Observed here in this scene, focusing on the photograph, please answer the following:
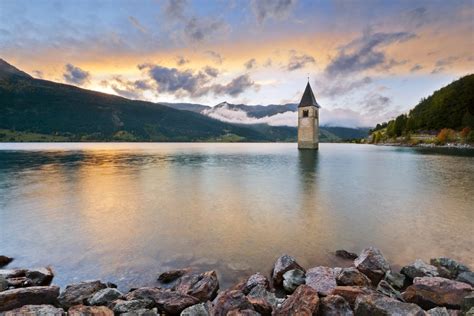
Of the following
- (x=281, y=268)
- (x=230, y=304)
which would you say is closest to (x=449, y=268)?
(x=281, y=268)

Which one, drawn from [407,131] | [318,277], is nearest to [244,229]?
[318,277]

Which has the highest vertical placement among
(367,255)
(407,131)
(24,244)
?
(407,131)

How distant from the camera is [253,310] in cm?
605

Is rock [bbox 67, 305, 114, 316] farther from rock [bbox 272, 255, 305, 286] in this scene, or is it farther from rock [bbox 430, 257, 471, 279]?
rock [bbox 430, 257, 471, 279]

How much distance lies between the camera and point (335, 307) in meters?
6.05

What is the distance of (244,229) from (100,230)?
7578mm

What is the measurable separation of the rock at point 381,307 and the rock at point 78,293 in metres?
6.89

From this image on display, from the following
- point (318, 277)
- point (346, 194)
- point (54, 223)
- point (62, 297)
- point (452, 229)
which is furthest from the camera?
point (346, 194)

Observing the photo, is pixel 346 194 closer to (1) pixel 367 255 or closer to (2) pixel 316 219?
(2) pixel 316 219

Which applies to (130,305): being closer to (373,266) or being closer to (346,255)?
(373,266)

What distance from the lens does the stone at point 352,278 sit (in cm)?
757

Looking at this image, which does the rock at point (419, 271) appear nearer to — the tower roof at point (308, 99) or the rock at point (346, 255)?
the rock at point (346, 255)

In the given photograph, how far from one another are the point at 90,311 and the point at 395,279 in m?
8.60

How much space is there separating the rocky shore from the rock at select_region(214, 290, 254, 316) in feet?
0.07
